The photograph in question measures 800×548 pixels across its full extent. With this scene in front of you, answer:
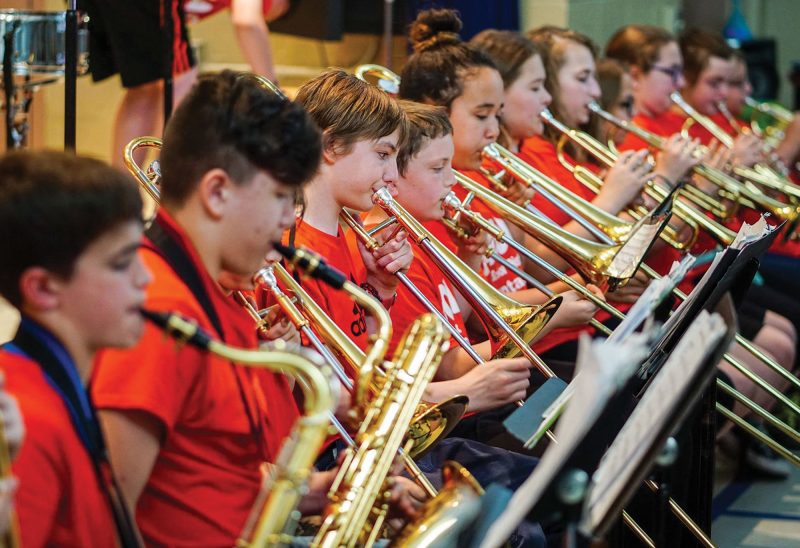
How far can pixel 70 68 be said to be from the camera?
2.66 m

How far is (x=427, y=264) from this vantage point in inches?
102

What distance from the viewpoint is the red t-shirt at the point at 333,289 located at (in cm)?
218

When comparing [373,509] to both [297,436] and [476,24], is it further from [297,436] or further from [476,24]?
[476,24]

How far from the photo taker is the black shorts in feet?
11.4

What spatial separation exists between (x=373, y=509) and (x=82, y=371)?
51 centimetres

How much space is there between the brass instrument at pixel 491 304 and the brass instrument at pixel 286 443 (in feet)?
3.21

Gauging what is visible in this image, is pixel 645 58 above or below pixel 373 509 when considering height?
above

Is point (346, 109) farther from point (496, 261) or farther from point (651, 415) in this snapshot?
point (651, 415)

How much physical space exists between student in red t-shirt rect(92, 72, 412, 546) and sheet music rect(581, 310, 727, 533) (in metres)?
0.46

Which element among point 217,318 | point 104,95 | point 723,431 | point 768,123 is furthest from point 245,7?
point 768,123

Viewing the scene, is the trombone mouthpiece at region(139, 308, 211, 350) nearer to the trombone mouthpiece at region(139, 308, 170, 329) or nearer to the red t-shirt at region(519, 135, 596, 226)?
the trombone mouthpiece at region(139, 308, 170, 329)

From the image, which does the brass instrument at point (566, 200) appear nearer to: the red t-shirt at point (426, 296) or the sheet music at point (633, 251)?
the sheet music at point (633, 251)

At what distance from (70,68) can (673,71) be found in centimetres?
279

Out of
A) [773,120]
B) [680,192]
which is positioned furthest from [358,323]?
[773,120]
